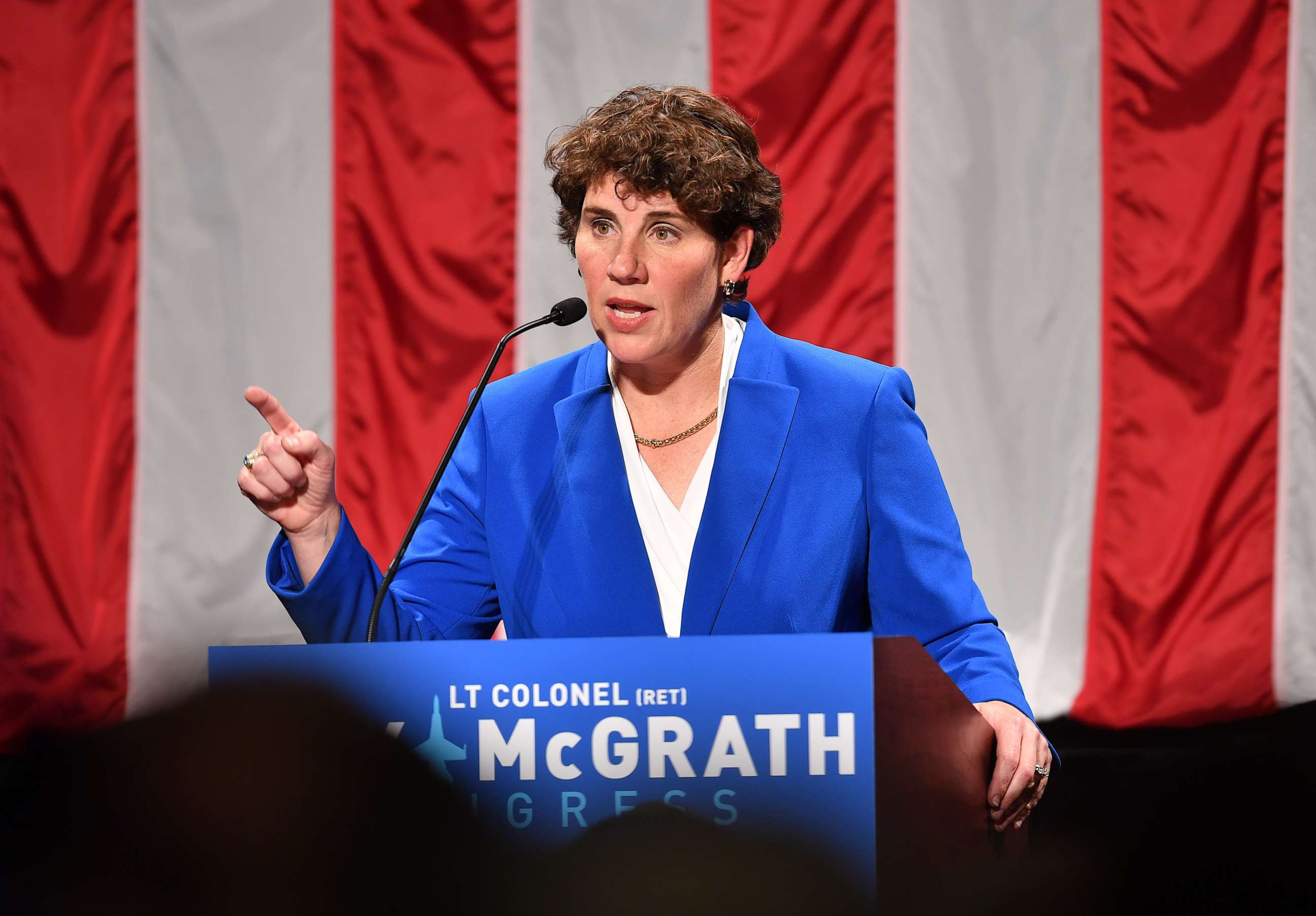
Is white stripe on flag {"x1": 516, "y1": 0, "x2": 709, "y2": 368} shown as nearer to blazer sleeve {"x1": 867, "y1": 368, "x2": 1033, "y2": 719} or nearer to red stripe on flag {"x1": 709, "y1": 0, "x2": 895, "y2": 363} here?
red stripe on flag {"x1": 709, "y1": 0, "x2": 895, "y2": 363}

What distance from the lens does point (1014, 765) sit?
3.38 ft

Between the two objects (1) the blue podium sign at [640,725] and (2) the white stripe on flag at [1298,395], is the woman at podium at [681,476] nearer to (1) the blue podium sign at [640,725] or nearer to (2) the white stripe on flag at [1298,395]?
(1) the blue podium sign at [640,725]

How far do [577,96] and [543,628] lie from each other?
1838mm

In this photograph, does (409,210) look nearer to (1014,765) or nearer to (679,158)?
(679,158)

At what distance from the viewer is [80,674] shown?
277 centimetres

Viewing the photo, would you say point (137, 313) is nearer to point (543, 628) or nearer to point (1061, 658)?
point (543, 628)

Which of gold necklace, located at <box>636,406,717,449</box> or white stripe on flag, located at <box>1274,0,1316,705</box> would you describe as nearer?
gold necklace, located at <box>636,406,717,449</box>

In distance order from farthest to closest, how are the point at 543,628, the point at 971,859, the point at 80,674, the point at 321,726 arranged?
the point at 80,674 → the point at 543,628 → the point at 971,859 → the point at 321,726

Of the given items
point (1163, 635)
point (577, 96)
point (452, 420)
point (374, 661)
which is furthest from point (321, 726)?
point (1163, 635)

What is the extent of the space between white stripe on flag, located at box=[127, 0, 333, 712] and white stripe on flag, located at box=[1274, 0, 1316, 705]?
2.28 meters

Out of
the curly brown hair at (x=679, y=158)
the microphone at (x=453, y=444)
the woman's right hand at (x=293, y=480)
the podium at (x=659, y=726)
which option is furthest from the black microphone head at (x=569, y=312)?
the podium at (x=659, y=726)

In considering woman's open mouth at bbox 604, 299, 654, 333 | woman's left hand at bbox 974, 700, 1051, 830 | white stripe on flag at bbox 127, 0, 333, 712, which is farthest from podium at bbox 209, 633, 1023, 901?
white stripe on flag at bbox 127, 0, 333, 712

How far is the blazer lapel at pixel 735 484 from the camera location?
1.26 metres

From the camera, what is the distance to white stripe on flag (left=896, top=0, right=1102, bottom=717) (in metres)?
2.83
